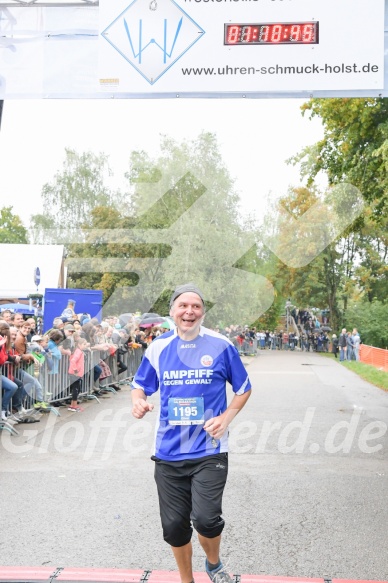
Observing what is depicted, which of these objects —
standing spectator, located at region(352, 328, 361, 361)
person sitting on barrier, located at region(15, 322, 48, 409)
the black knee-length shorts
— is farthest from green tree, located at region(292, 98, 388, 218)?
standing spectator, located at region(352, 328, 361, 361)

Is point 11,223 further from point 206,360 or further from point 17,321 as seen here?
point 206,360

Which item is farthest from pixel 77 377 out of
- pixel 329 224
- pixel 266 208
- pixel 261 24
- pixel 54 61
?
pixel 266 208

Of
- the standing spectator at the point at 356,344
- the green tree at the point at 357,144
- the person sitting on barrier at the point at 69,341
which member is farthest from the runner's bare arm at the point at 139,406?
the standing spectator at the point at 356,344

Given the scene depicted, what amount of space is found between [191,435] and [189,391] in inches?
10.1

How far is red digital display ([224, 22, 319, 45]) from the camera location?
7.79 m

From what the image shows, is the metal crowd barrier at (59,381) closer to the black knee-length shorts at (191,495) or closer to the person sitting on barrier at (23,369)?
the person sitting on barrier at (23,369)

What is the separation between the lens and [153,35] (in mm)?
8055

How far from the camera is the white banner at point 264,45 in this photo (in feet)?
25.6

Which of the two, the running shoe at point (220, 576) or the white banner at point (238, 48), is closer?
the running shoe at point (220, 576)

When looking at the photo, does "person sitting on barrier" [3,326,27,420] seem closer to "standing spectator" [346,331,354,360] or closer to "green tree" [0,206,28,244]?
"standing spectator" [346,331,354,360]

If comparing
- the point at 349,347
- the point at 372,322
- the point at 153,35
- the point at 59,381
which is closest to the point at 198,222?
the point at 372,322

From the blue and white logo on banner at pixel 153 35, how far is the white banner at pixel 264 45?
1cm

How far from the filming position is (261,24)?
7.82 meters

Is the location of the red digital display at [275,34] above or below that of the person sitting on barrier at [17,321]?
above
